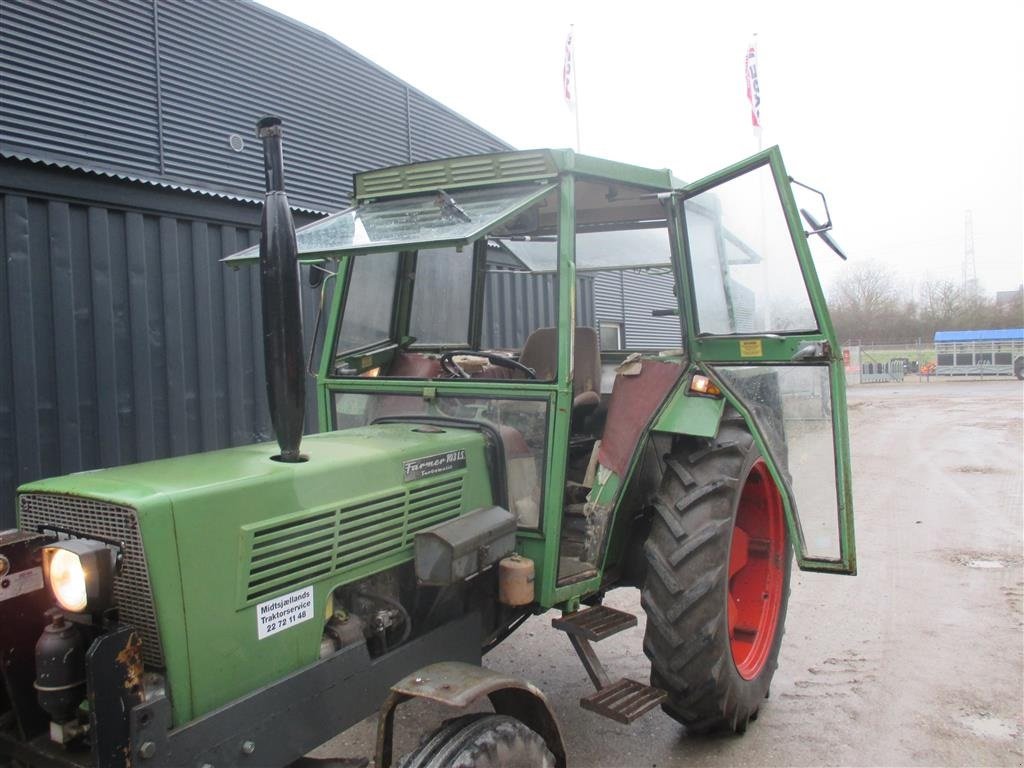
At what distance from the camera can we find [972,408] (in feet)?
63.6

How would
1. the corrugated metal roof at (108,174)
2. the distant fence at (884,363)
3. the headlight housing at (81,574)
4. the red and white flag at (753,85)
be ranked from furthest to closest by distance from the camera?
the distant fence at (884,363), the red and white flag at (753,85), the corrugated metal roof at (108,174), the headlight housing at (81,574)

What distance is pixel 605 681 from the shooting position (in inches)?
122

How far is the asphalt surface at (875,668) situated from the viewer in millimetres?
3422

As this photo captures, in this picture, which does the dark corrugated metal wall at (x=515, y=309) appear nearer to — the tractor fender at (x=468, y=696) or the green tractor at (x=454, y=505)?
the green tractor at (x=454, y=505)

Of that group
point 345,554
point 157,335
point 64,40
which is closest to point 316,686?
point 345,554

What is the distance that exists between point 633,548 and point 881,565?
138 inches

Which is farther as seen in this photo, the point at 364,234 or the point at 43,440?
the point at 43,440

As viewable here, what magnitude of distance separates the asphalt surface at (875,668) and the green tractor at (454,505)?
10.8 inches

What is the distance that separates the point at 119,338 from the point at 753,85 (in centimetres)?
1178

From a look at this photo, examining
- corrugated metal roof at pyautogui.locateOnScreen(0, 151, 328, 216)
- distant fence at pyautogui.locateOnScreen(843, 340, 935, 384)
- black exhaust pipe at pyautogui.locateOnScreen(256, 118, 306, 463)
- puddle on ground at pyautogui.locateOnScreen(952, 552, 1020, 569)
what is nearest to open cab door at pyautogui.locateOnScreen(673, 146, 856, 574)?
black exhaust pipe at pyautogui.locateOnScreen(256, 118, 306, 463)

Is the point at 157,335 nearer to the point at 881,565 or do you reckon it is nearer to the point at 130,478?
the point at 130,478

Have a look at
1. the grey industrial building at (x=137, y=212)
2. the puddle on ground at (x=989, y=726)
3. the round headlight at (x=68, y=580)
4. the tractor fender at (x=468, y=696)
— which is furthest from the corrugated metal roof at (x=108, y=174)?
the puddle on ground at (x=989, y=726)

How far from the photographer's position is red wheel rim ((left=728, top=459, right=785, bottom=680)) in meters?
3.81

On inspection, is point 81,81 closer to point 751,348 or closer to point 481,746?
point 751,348
